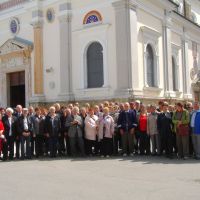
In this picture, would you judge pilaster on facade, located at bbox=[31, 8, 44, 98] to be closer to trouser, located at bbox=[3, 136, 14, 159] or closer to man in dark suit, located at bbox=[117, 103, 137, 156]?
trouser, located at bbox=[3, 136, 14, 159]

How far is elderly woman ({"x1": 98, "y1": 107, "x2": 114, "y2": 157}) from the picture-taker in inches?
504

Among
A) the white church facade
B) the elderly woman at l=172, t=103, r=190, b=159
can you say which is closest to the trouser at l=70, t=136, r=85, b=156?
the elderly woman at l=172, t=103, r=190, b=159

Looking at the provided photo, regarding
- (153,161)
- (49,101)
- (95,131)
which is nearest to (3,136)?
(95,131)

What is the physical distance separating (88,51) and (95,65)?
861 mm

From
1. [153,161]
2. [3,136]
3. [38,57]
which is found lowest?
[153,161]

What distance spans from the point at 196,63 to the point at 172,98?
23.1 feet

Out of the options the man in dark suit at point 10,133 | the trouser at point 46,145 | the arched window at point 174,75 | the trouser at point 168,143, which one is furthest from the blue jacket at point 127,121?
the arched window at point 174,75

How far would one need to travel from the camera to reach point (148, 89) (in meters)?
19.9

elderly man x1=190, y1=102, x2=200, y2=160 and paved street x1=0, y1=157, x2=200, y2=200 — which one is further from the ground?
elderly man x1=190, y1=102, x2=200, y2=160

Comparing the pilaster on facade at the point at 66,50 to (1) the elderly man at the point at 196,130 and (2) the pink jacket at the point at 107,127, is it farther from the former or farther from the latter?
(1) the elderly man at the point at 196,130

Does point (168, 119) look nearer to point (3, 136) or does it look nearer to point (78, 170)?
point (78, 170)

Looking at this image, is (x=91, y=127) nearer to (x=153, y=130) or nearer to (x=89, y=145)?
(x=89, y=145)

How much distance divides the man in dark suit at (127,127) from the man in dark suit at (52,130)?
2.08 metres

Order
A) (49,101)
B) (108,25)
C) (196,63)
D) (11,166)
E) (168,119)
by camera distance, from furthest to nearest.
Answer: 1. (196,63)
2. (49,101)
3. (108,25)
4. (168,119)
5. (11,166)
